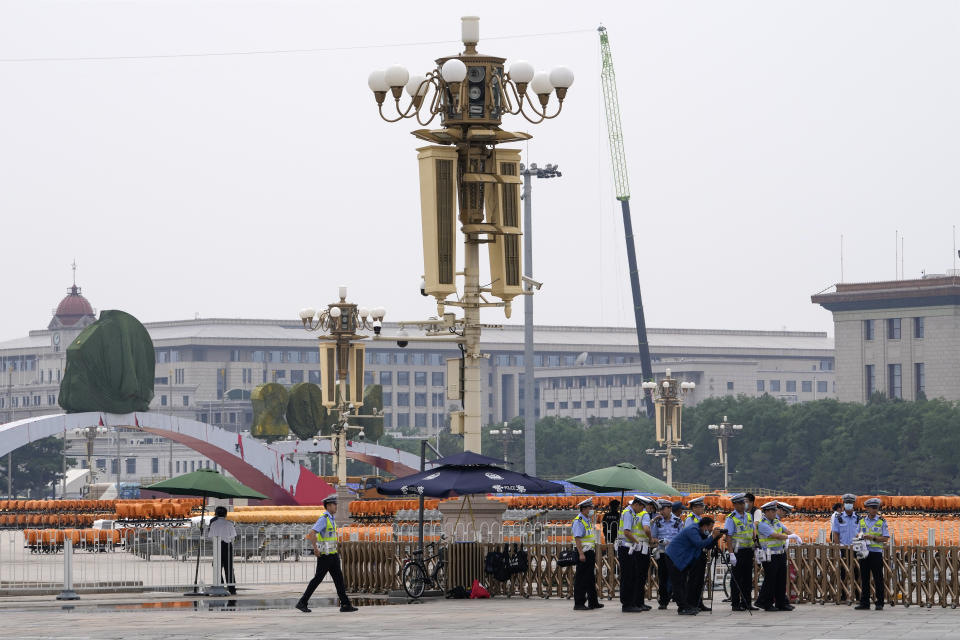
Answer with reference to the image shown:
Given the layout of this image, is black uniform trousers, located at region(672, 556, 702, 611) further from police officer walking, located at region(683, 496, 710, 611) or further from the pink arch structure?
the pink arch structure

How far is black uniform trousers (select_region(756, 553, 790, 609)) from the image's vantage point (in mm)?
23156

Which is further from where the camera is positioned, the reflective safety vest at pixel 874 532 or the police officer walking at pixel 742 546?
the police officer walking at pixel 742 546

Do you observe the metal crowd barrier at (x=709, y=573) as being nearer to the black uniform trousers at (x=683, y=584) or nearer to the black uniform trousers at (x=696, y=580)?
the black uniform trousers at (x=696, y=580)

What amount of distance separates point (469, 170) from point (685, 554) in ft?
24.9

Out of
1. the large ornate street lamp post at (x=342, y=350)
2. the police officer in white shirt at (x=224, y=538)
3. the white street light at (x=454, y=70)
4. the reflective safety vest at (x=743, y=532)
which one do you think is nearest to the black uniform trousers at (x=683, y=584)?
the reflective safety vest at (x=743, y=532)

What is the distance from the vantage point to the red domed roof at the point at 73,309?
617 feet

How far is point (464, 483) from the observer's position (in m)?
25.1

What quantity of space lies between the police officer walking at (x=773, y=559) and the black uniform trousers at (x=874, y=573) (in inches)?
40.4

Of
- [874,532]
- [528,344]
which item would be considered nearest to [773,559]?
[874,532]

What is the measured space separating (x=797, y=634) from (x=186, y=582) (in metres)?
16.9

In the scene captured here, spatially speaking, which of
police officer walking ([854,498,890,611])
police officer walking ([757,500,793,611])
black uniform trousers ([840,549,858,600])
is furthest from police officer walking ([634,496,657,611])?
police officer walking ([854,498,890,611])

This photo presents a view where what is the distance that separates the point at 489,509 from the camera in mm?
26906

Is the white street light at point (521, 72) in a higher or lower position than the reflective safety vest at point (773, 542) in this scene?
higher

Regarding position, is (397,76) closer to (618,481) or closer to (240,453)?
(618,481)
